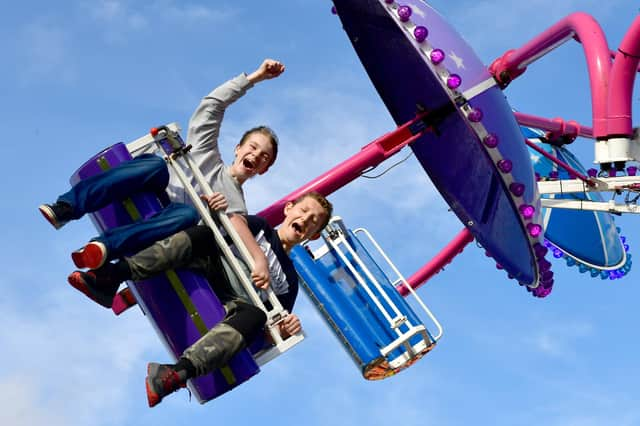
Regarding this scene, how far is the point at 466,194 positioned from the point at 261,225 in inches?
126

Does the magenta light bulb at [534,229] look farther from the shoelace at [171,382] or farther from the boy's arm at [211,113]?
the shoelace at [171,382]

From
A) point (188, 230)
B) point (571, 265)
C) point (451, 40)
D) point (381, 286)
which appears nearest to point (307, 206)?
point (188, 230)

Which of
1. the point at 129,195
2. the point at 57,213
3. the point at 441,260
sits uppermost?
the point at 57,213

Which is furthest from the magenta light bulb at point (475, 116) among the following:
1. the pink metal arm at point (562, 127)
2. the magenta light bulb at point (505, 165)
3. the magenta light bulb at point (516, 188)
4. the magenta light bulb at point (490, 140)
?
the pink metal arm at point (562, 127)

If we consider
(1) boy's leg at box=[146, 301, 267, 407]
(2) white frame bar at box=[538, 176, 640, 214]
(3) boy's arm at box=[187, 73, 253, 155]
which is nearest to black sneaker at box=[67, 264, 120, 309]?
(1) boy's leg at box=[146, 301, 267, 407]

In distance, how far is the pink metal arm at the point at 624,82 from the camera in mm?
8086

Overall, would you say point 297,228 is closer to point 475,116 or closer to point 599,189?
point 475,116

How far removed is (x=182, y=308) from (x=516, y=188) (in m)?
3.12

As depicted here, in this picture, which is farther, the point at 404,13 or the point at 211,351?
the point at 404,13

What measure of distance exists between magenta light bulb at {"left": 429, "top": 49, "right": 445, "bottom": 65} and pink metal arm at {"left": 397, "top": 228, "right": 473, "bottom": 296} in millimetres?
3269

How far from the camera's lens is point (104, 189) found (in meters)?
5.74

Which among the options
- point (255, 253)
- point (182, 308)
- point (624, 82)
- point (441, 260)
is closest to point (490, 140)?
point (624, 82)

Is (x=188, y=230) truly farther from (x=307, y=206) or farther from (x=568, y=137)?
(x=568, y=137)

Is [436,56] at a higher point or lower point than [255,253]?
higher
